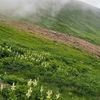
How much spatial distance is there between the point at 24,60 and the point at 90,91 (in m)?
7.45

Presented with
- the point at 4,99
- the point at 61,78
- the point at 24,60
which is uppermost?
the point at 24,60

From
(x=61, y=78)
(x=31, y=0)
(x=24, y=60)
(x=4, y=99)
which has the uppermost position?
(x=31, y=0)

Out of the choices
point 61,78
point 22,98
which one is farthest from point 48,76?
point 22,98

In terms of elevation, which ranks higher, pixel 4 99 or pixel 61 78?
pixel 61 78

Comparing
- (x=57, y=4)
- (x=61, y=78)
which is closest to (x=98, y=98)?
(x=61, y=78)

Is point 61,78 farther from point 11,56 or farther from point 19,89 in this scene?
point 19,89

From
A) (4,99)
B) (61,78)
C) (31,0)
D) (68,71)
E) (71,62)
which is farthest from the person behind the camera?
(31,0)

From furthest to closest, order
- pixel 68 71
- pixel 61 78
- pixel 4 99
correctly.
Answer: pixel 68 71 < pixel 61 78 < pixel 4 99

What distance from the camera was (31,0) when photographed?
166m

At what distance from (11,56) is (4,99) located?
1166 cm

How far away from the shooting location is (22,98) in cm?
1734

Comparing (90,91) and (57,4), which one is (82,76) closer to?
(90,91)

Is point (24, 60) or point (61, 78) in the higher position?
point (24, 60)

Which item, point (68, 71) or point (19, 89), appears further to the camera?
point (68, 71)
